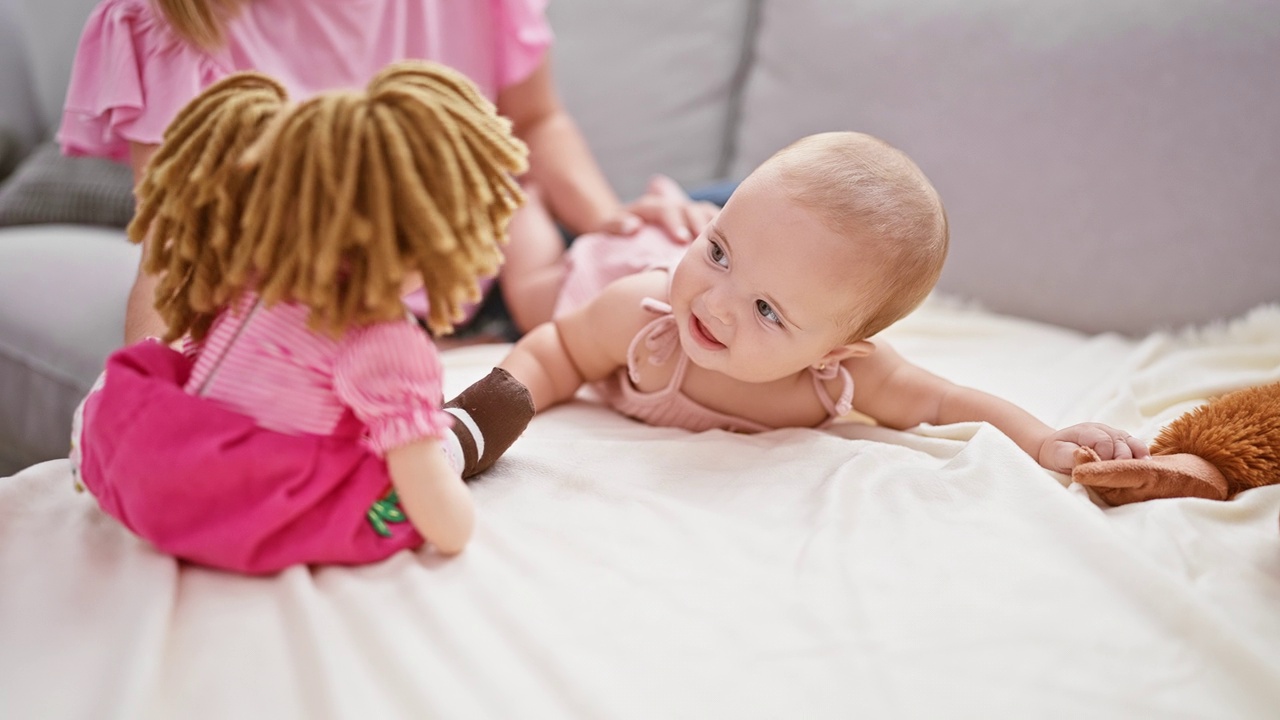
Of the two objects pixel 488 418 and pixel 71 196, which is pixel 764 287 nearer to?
pixel 488 418

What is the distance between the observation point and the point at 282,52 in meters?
1.26

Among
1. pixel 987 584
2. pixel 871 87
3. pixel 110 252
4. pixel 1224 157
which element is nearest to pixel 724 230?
pixel 987 584

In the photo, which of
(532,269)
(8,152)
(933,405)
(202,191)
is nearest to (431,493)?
(202,191)

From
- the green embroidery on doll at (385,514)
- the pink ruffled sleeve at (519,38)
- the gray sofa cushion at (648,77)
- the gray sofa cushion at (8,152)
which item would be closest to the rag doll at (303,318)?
the green embroidery on doll at (385,514)

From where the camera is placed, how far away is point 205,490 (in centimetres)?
69

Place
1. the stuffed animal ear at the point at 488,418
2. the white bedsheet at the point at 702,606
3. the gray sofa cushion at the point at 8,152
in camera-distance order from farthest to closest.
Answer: the gray sofa cushion at the point at 8,152, the stuffed animal ear at the point at 488,418, the white bedsheet at the point at 702,606

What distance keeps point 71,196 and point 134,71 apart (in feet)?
1.47

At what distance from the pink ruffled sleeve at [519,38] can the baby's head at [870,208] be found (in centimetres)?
63

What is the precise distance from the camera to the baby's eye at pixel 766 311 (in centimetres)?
95

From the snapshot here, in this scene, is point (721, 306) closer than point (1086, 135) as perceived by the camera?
Yes

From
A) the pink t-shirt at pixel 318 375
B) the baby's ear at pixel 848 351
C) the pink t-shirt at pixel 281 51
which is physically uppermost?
the pink t-shirt at pixel 281 51

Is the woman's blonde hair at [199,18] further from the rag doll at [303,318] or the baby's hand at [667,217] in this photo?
the baby's hand at [667,217]

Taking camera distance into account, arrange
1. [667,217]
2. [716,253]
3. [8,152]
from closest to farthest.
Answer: [716,253]
[667,217]
[8,152]

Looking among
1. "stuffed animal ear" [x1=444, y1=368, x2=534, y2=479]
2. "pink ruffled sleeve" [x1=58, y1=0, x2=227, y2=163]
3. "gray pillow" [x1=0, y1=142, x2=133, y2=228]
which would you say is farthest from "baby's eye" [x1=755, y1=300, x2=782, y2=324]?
"gray pillow" [x1=0, y1=142, x2=133, y2=228]
